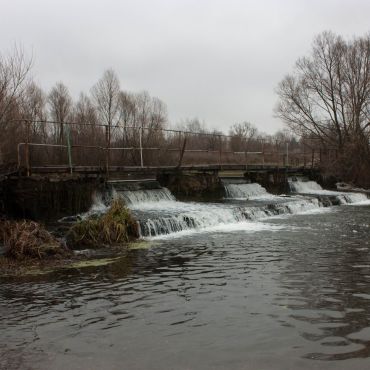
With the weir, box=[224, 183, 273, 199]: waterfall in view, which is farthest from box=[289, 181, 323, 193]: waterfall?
the weir

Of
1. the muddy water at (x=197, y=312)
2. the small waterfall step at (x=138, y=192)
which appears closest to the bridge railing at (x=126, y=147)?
the small waterfall step at (x=138, y=192)

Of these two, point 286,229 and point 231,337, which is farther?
point 286,229

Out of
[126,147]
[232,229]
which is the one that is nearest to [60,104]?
[126,147]

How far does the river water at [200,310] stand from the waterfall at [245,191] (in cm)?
1384

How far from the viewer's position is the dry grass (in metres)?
10.8

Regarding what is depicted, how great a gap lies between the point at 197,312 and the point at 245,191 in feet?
69.6

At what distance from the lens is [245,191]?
90.9 ft

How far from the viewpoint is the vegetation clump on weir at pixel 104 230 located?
12653 millimetres

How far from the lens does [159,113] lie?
38.9 metres

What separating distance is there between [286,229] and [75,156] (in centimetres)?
1005

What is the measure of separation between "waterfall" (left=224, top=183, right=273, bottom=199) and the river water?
13.8 metres

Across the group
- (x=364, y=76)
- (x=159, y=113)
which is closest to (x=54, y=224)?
(x=159, y=113)

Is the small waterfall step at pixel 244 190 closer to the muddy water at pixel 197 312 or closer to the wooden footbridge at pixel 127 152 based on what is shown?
the wooden footbridge at pixel 127 152

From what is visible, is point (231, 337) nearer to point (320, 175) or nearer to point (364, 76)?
point (320, 175)
